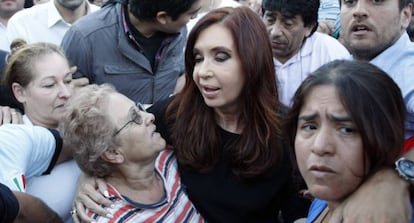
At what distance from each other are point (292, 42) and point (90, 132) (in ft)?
5.15

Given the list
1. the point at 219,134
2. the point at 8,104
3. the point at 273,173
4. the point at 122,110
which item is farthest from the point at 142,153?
the point at 8,104

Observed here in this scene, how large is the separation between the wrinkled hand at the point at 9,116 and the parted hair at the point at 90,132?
1.12 ft

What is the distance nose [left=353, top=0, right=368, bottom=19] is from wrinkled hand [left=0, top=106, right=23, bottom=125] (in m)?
1.69

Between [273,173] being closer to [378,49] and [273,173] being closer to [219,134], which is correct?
[219,134]

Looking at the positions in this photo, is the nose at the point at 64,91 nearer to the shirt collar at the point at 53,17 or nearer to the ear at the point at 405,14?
the ear at the point at 405,14

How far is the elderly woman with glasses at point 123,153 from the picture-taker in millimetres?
2379

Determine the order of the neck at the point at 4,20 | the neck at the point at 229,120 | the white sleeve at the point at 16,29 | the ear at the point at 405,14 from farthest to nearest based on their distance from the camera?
the neck at the point at 4,20
the white sleeve at the point at 16,29
the ear at the point at 405,14
the neck at the point at 229,120

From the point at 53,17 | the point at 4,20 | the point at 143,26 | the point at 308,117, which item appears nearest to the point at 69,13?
the point at 53,17

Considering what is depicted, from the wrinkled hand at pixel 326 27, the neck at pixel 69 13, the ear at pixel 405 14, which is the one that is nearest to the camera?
Result: the ear at pixel 405 14

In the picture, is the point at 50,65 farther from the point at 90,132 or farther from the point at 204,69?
the point at 204,69

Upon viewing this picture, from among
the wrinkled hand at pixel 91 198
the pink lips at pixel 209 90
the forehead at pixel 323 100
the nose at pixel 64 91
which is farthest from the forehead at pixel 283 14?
the forehead at pixel 323 100

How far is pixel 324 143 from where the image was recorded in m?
1.64

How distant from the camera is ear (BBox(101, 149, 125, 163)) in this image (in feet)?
7.91

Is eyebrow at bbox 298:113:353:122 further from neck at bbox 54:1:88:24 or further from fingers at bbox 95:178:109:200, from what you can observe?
neck at bbox 54:1:88:24
